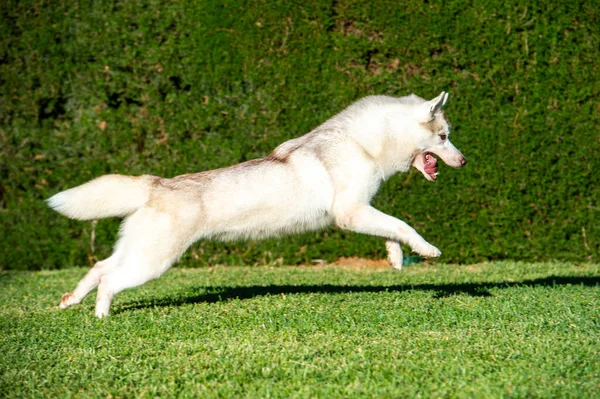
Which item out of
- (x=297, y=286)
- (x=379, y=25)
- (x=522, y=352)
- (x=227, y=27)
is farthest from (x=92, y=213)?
(x=379, y=25)

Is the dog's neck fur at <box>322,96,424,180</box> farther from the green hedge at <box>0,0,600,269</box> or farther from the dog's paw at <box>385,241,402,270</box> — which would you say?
the green hedge at <box>0,0,600,269</box>

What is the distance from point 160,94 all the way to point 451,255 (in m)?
4.37

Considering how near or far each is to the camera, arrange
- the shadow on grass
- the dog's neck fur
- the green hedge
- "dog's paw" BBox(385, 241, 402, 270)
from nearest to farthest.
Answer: "dog's paw" BBox(385, 241, 402, 270), the dog's neck fur, the shadow on grass, the green hedge

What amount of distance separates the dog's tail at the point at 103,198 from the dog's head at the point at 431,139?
7.80 feet

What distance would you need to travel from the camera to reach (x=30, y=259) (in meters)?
10.1

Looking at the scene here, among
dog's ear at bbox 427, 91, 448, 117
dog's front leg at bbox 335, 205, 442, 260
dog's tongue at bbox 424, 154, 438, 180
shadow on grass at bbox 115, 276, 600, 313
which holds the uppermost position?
dog's ear at bbox 427, 91, 448, 117

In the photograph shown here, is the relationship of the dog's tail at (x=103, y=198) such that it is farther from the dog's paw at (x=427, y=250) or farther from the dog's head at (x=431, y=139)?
the dog's head at (x=431, y=139)

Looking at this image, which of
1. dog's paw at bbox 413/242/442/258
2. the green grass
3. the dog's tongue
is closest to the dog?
dog's paw at bbox 413/242/442/258

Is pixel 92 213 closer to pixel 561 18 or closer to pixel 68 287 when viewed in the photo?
pixel 68 287

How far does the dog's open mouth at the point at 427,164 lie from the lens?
6.60 m

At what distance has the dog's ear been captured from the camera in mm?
6250

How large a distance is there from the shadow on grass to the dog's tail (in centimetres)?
98

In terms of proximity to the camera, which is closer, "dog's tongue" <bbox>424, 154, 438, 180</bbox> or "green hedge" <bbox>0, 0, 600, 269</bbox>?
"dog's tongue" <bbox>424, 154, 438, 180</bbox>

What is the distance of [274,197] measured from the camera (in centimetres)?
612
